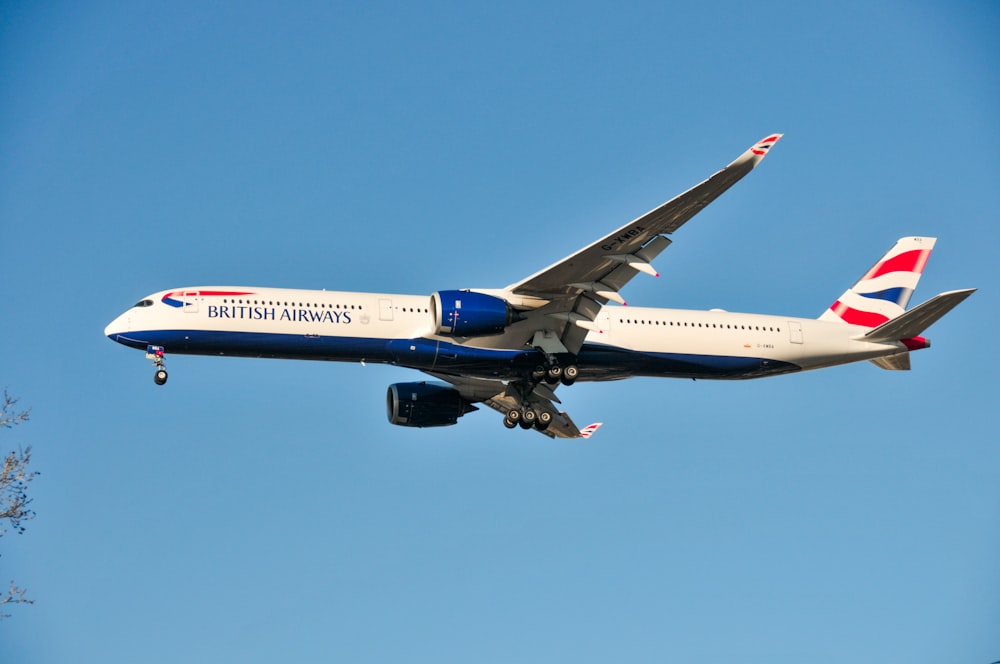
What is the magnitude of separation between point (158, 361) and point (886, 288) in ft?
90.3

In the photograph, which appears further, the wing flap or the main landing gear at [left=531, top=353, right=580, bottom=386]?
the main landing gear at [left=531, top=353, right=580, bottom=386]

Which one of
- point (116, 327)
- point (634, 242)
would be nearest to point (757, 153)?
point (634, 242)

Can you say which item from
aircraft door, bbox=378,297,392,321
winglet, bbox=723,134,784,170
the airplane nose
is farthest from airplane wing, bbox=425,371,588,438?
winglet, bbox=723,134,784,170

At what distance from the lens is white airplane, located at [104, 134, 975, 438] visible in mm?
42656

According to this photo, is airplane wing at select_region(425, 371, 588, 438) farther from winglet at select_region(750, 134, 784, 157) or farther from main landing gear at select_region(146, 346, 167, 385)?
winglet at select_region(750, 134, 784, 157)

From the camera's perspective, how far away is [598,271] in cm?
4281

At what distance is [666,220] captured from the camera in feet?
130

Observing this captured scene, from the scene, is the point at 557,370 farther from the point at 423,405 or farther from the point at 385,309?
the point at 423,405

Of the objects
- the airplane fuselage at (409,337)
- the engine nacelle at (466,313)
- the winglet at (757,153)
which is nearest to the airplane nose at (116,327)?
the airplane fuselage at (409,337)

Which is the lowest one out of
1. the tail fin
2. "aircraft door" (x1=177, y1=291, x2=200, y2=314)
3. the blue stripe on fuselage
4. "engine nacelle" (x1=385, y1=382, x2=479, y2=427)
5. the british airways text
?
"engine nacelle" (x1=385, y1=382, x2=479, y2=427)

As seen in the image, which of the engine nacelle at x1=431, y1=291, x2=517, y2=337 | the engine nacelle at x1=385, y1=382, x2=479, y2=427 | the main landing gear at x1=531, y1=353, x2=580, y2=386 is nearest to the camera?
the engine nacelle at x1=431, y1=291, x2=517, y2=337

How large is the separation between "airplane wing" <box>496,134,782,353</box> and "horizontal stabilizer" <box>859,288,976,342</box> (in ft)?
31.7

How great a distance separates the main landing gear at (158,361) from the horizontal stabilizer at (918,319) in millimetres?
25020

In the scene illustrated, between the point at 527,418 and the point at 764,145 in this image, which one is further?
the point at 527,418
